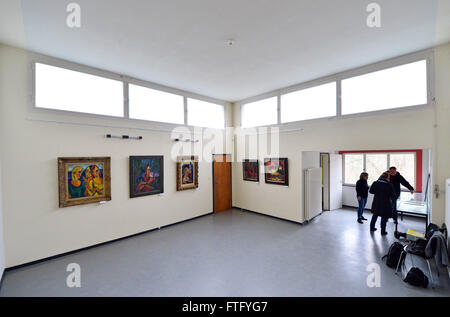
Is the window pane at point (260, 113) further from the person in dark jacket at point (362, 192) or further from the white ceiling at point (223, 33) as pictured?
the person in dark jacket at point (362, 192)

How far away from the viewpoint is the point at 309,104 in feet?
17.9

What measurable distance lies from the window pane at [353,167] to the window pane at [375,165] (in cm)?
20

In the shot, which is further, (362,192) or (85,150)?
(362,192)

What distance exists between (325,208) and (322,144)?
A: 298 centimetres

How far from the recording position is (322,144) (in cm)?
521

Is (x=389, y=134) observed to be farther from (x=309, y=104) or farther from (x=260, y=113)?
(x=260, y=113)

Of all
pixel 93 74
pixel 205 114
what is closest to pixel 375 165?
pixel 205 114

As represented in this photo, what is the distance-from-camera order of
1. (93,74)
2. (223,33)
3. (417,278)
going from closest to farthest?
(417,278)
(223,33)
(93,74)

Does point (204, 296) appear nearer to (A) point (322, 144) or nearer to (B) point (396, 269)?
(B) point (396, 269)

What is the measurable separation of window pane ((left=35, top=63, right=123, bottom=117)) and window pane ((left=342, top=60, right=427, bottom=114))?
5.30 m

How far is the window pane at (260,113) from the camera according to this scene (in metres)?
6.29

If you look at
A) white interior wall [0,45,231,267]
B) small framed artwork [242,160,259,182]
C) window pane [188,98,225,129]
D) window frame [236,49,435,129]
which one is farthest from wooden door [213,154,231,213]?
white interior wall [0,45,231,267]

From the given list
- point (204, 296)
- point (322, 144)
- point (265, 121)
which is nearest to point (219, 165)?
point (265, 121)

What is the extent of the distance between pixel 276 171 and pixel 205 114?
9.34 feet
